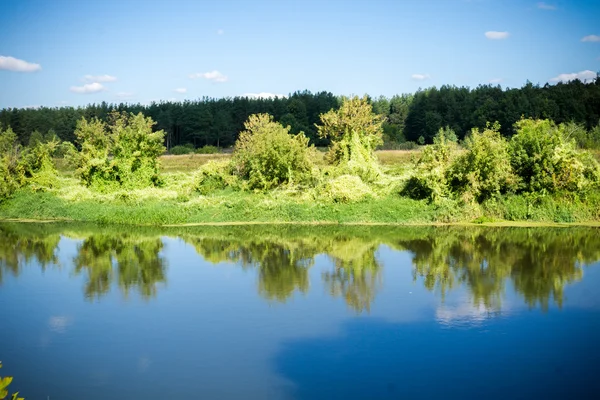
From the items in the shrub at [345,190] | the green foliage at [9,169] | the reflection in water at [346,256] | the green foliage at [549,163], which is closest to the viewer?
the reflection in water at [346,256]

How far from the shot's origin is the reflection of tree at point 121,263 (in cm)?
2010

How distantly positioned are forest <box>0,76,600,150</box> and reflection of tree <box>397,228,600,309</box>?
50.8 m

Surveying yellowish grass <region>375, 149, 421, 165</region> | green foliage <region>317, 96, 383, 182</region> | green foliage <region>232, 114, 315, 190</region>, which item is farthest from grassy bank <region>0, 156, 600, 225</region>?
yellowish grass <region>375, 149, 421, 165</region>

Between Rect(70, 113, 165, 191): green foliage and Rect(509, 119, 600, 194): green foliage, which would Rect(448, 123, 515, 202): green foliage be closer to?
Rect(509, 119, 600, 194): green foliage

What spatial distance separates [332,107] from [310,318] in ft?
249

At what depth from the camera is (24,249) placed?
1049 inches

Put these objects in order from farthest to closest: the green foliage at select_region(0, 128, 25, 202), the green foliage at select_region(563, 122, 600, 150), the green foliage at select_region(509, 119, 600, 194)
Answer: the green foliage at select_region(563, 122, 600, 150) → the green foliage at select_region(0, 128, 25, 202) → the green foliage at select_region(509, 119, 600, 194)

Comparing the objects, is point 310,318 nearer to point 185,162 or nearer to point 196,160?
point 185,162

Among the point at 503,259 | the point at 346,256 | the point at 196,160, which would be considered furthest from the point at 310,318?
the point at 196,160

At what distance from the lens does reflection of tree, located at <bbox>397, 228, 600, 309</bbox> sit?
18.5 meters

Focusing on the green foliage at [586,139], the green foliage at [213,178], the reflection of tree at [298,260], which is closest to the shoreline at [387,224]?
the reflection of tree at [298,260]

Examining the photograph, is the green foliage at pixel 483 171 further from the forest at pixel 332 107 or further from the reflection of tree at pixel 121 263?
the forest at pixel 332 107

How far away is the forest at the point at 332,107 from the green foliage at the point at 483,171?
45.9m

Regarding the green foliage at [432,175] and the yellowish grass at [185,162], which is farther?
the yellowish grass at [185,162]
